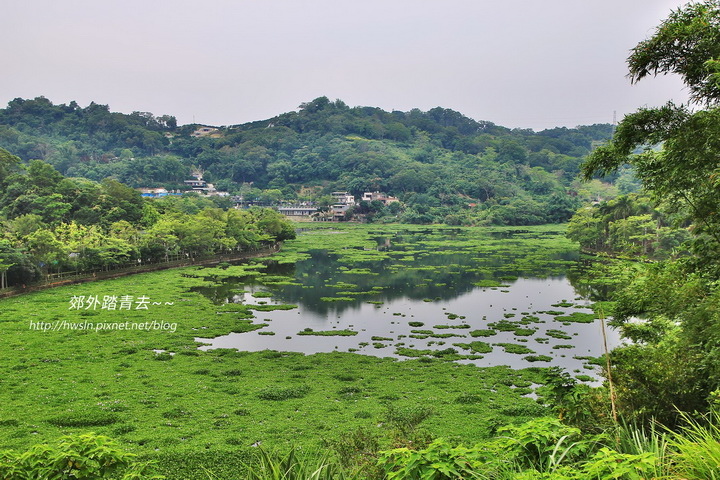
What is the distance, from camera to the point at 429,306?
27.9 meters

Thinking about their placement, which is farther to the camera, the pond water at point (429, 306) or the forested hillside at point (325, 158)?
the forested hillside at point (325, 158)

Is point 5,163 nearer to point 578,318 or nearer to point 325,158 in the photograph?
point 578,318

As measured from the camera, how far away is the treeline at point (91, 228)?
95.7 feet

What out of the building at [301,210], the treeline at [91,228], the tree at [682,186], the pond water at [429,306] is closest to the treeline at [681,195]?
the tree at [682,186]

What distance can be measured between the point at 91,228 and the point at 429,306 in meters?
25.1

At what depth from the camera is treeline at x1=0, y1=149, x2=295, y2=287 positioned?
29.2 meters

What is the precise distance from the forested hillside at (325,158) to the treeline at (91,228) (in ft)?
158

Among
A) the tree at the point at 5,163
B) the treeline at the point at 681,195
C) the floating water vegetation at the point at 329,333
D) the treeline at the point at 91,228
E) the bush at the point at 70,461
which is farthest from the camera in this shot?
the tree at the point at 5,163

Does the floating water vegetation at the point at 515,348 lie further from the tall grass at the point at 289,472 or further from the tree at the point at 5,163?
the tree at the point at 5,163

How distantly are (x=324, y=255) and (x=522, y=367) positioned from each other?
110ft

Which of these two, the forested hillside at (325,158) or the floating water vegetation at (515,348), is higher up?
the forested hillside at (325,158)

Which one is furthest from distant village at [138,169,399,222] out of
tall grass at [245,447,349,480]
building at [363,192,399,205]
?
tall grass at [245,447,349,480]

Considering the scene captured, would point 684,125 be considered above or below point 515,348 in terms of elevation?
above

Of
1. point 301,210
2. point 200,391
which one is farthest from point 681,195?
point 301,210
